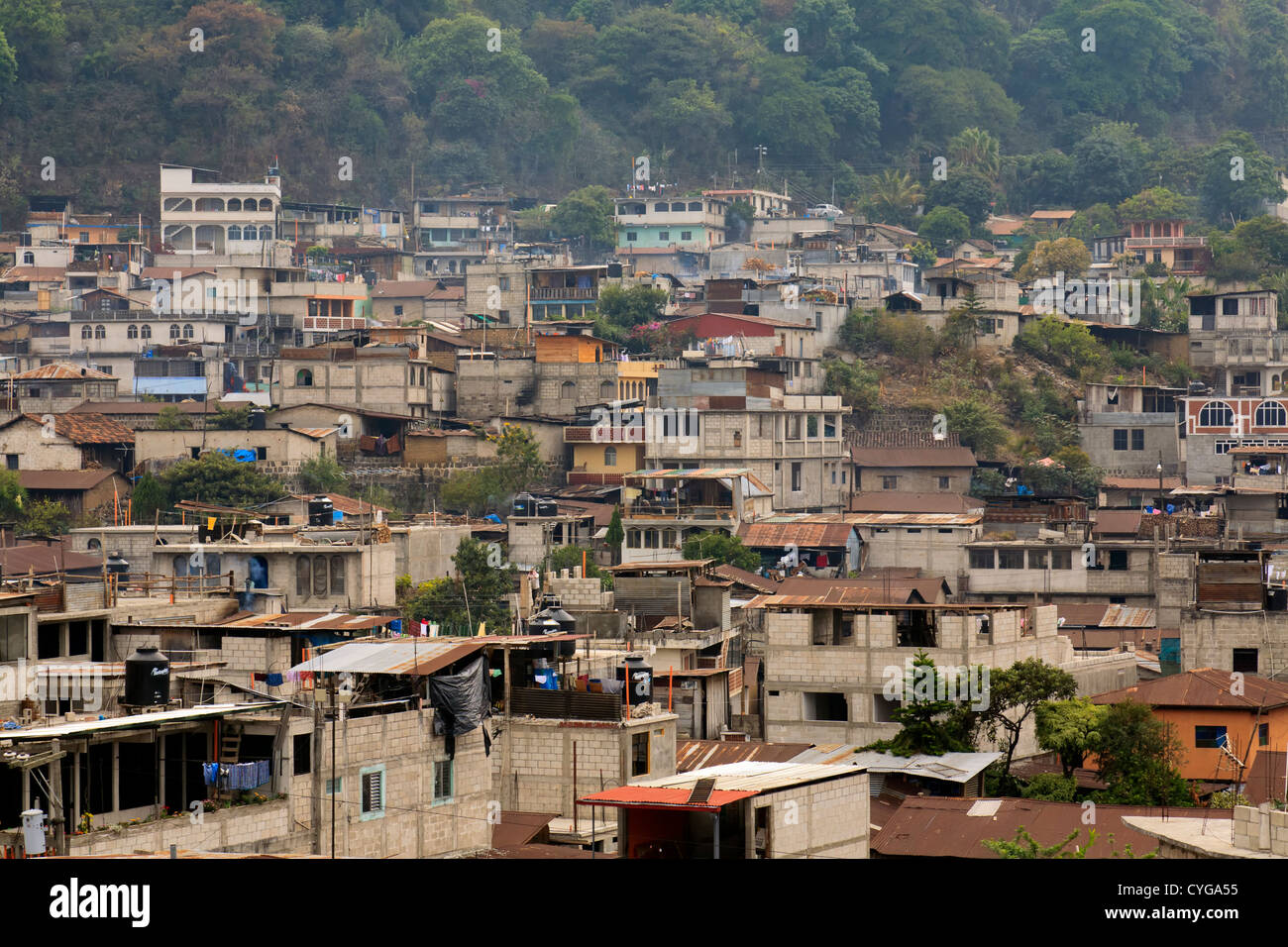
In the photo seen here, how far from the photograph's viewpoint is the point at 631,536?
4600 cm

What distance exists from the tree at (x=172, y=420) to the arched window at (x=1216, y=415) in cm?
2667

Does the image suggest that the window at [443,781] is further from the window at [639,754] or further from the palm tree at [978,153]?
the palm tree at [978,153]

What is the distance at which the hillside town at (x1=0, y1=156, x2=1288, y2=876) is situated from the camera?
712 inches

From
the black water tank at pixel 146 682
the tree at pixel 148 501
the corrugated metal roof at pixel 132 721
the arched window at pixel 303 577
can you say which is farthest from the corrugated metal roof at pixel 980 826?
the tree at pixel 148 501

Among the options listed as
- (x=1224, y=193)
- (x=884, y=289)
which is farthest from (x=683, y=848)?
(x=1224, y=193)

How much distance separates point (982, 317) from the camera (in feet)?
208

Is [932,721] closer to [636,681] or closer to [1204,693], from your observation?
[1204,693]

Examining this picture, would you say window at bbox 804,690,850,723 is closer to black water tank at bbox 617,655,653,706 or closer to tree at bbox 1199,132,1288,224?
black water tank at bbox 617,655,653,706

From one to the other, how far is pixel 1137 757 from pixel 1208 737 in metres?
1.93

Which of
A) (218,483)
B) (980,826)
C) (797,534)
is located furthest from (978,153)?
(980,826)

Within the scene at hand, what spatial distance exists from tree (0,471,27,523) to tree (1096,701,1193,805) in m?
29.9

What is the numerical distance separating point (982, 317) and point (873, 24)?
48149mm
